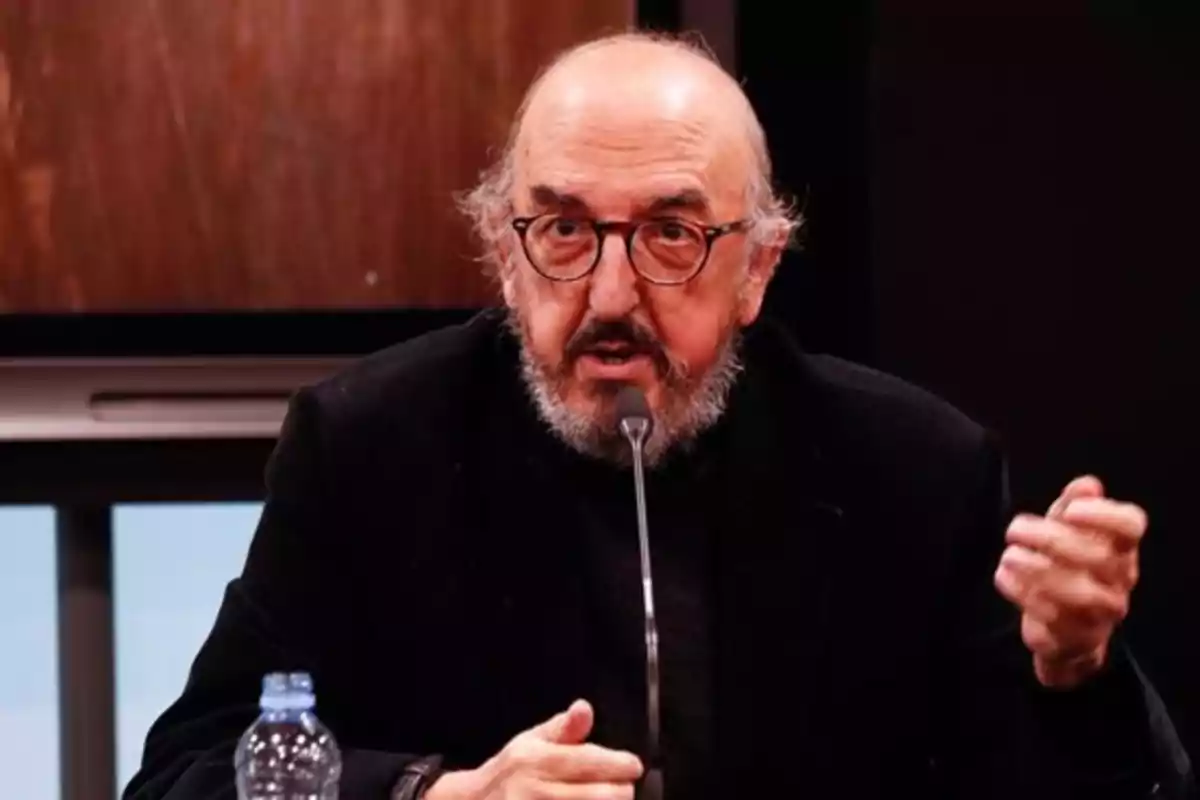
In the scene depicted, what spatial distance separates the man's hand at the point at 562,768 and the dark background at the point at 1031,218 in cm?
111

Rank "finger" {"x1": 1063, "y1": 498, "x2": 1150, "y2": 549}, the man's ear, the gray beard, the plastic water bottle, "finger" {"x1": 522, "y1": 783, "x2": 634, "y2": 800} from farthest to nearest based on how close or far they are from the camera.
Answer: the man's ear
the gray beard
the plastic water bottle
"finger" {"x1": 1063, "y1": 498, "x2": 1150, "y2": 549}
"finger" {"x1": 522, "y1": 783, "x2": 634, "y2": 800}

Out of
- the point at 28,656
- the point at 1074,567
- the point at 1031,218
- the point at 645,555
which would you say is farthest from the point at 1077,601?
the point at 28,656

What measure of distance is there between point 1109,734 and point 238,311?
1271 mm

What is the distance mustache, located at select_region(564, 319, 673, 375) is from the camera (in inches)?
69.3

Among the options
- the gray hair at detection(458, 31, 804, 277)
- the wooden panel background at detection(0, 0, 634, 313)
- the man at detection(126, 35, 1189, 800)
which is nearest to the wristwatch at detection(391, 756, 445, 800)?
the man at detection(126, 35, 1189, 800)

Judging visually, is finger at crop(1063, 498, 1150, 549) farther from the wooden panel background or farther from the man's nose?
the wooden panel background

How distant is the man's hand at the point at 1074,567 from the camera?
153 cm

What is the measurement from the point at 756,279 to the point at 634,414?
0.42 meters

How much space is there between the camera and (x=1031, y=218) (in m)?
2.43

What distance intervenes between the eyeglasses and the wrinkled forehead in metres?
0.01

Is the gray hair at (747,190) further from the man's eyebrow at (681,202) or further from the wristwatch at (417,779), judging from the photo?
the wristwatch at (417,779)

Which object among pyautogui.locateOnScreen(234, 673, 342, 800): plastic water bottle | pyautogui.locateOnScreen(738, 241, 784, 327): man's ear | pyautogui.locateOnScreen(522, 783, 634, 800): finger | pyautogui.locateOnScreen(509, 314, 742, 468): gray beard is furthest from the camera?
pyautogui.locateOnScreen(738, 241, 784, 327): man's ear

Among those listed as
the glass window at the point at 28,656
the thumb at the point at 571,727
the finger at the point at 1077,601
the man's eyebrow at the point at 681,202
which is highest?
the man's eyebrow at the point at 681,202

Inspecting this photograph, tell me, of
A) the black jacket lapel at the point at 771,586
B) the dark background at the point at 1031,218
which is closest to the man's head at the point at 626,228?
the black jacket lapel at the point at 771,586
